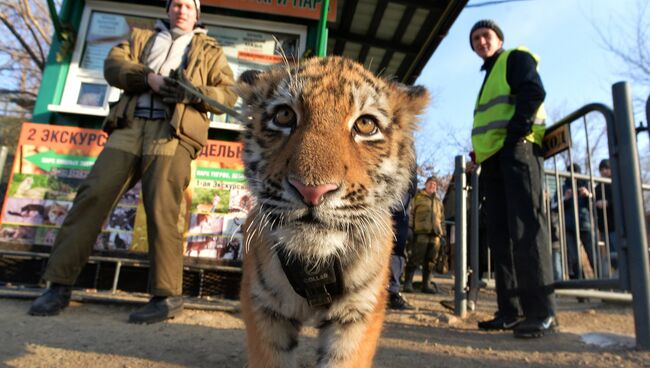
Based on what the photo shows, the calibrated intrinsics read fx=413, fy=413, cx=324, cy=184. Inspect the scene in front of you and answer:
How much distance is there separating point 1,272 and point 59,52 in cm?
306

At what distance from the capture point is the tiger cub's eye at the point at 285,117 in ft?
6.51

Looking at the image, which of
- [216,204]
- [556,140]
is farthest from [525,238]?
[216,204]

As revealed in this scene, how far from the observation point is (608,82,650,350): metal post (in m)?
2.81

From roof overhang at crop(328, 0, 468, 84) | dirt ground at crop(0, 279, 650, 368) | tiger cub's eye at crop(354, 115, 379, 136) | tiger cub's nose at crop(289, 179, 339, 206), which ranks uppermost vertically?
roof overhang at crop(328, 0, 468, 84)

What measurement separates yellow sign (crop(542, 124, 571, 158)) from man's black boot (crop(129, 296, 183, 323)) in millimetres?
3690

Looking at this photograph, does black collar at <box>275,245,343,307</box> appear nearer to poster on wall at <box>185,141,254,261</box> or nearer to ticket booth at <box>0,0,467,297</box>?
ticket booth at <box>0,0,467,297</box>

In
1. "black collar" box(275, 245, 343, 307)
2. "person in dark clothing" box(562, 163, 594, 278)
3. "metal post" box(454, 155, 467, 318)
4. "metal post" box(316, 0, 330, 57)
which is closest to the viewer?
"black collar" box(275, 245, 343, 307)

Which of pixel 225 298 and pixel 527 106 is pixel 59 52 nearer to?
pixel 225 298

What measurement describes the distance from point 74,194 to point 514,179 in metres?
4.98

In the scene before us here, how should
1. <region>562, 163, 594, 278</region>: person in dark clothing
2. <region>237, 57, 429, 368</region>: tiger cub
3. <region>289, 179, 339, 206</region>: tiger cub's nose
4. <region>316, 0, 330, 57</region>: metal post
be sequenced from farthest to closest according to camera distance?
1. <region>316, 0, 330, 57</region>: metal post
2. <region>562, 163, 594, 278</region>: person in dark clothing
3. <region>237, 57, 429, 368</region>: tiger cub
4. <region>289, 179, 339, 206</region>: tiger cub's nose

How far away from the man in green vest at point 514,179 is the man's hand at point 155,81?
115 inches

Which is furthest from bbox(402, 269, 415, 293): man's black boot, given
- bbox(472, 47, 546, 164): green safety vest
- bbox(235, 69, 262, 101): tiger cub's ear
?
bbox(235, 69, 262, 101): tiger cub's ear

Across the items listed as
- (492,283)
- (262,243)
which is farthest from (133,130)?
(492,283)

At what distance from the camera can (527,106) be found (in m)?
3.51
